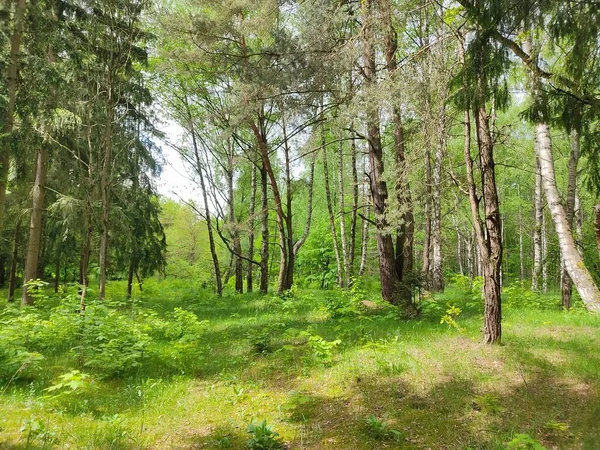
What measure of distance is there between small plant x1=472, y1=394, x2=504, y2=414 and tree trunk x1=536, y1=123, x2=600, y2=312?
550 cm

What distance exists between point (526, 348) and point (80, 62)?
1049cm

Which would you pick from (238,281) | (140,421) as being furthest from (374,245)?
(140,421)

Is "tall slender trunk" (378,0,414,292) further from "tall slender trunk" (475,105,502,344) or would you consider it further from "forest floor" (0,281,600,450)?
"tall slender trunk" (475,105,502,344)

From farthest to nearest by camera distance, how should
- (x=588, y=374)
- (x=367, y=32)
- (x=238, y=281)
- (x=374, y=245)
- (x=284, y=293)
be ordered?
(x=374, y=245) < (x=238, y=281) < (x=284, y=293) < (x=367, y=32) < (x=588, y=374)

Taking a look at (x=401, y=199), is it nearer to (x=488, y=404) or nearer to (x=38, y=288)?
(x=488, y=404)

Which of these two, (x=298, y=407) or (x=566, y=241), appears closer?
(x=298, y=407)

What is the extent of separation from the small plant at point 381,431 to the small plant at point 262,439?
3.08 feet

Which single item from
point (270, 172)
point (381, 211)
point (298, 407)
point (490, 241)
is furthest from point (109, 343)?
point (270, 172)

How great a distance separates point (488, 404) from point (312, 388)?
214cm

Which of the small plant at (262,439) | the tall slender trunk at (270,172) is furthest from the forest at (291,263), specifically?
the tall slender trunk at (270,172)

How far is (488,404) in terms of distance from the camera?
148 inches

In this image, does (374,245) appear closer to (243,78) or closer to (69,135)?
(243,78)

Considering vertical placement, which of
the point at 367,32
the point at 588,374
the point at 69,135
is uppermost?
the point at 367,32

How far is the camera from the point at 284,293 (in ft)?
38.5
